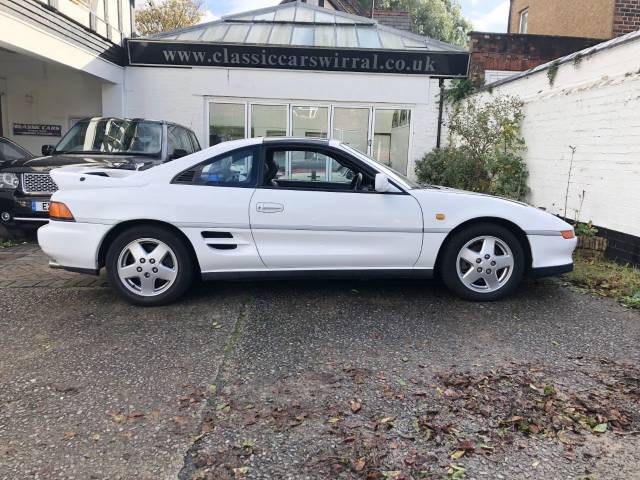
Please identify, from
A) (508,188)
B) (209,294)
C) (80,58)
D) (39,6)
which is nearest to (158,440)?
(209,294)

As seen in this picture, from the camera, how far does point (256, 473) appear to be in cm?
219

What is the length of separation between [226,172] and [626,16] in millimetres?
12806

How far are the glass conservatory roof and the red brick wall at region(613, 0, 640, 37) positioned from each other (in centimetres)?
434

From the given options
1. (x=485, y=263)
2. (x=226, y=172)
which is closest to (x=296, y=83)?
(x=226, y=172)

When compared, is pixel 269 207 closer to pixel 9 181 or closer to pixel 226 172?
pixel 226 172

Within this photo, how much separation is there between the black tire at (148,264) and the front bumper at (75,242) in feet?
0.42

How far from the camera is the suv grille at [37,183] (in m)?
6.49

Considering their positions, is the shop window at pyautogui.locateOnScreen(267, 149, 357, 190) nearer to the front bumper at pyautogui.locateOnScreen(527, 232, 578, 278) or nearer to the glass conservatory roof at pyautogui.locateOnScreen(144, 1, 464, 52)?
the front bumper at pyautogui.locateOnScreen(527, 232, 578, 278)

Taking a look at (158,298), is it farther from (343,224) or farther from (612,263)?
(612,263)

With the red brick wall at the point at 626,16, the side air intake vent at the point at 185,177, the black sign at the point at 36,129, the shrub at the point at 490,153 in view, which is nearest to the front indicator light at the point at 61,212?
the side air intake vent at the point at 185,177

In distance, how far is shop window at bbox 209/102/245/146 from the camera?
12.0 meters

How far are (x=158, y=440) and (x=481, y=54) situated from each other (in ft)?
38.1

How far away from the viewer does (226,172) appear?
4348mm

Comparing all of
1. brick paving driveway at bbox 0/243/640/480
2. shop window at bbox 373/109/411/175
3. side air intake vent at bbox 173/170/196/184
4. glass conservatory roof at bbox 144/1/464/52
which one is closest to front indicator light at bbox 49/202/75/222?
brick paving driveway at bbox 0/243/640/480
